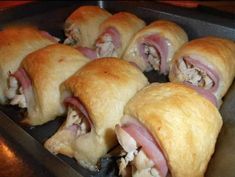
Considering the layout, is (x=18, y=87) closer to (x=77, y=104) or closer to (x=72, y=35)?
(x=77, y=104)

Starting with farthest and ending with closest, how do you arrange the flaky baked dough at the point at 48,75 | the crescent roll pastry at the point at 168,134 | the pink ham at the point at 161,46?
the pink ham at the point at 161,46, the flaky baked dough at the point at 48,75, the crescent roll pastry at the point at 168,134

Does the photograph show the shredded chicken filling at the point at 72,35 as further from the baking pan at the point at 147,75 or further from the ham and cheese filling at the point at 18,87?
the ham and cheese filling at the point at 18,87

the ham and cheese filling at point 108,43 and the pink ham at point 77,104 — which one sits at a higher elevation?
the pink ham at point 77,104

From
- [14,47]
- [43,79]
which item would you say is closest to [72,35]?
[14,47]

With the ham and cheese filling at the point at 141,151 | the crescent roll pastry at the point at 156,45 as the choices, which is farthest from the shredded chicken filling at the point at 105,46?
the ham and cheese filling at the point at 141,151

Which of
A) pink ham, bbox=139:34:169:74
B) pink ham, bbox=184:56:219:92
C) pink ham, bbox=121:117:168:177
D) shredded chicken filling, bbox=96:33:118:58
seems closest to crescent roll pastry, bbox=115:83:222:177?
pink ham, bbox=121:117:168:177

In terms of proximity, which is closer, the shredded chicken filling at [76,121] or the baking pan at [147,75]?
the baking pan at [147,75]

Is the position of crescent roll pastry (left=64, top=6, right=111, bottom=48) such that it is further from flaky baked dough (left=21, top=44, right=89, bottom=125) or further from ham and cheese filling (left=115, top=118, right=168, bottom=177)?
ham and cheese filling (left=115, top=118, right=168, bottom=177)
